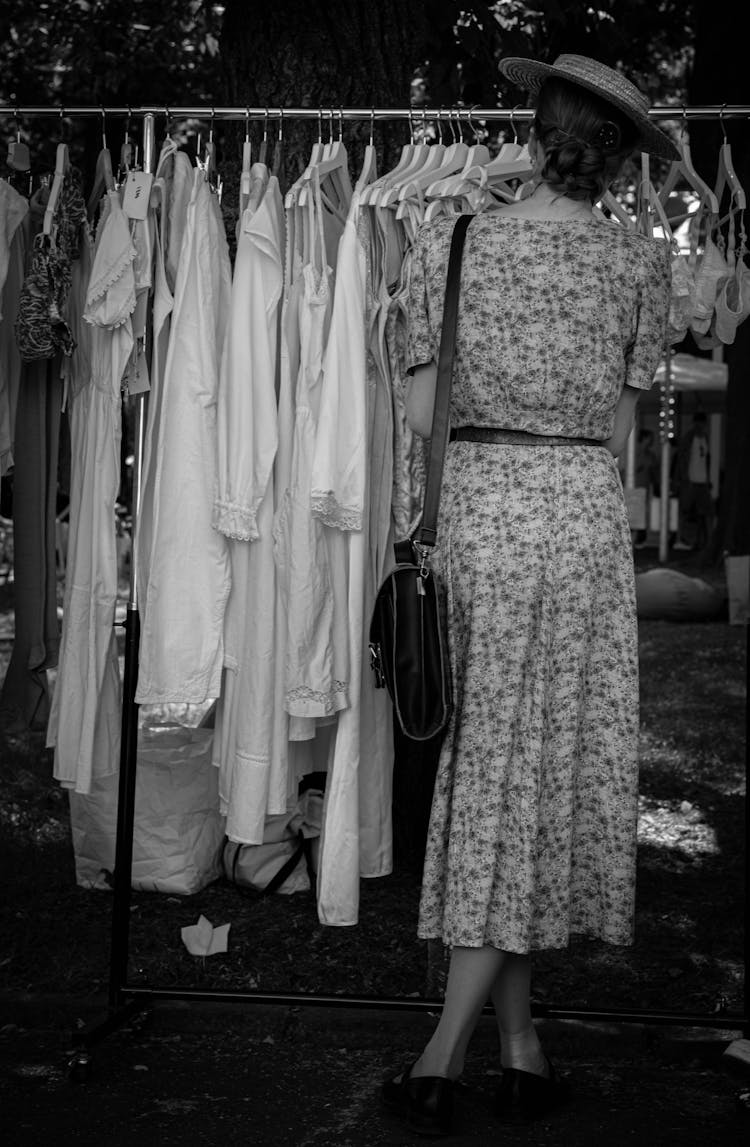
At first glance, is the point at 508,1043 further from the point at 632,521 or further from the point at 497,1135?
the point at 632,521

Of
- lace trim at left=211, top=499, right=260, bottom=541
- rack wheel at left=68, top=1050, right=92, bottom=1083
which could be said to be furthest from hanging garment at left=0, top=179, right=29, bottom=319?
rack wheel at left=68, top=1050, right=92, bottom=1083

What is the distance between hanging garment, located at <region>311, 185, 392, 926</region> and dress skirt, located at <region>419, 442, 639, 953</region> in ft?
1.25

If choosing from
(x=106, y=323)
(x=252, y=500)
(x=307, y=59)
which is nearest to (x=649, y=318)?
(x=252, y=500)

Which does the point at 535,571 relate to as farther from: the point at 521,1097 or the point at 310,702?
the point at 521,1097

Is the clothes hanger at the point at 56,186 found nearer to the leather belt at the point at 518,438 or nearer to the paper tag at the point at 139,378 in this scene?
the paper tag at the point at 139,378

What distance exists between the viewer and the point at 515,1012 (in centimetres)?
300

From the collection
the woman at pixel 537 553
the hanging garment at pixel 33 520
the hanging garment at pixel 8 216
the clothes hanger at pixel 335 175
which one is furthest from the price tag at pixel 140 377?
the woman at pixel 537 553

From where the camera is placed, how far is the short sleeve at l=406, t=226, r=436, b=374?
2.88m

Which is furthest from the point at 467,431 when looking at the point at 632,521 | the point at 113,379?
the point at 113,379

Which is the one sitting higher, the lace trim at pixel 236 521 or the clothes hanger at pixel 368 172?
the clothes hanger at pixel 368 172

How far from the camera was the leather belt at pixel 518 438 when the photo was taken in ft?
9.43

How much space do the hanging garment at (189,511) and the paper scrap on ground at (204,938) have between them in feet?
3.35

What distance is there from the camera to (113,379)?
3.43 metres

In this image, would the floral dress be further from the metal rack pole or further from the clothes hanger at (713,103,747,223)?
the metal rack pole
